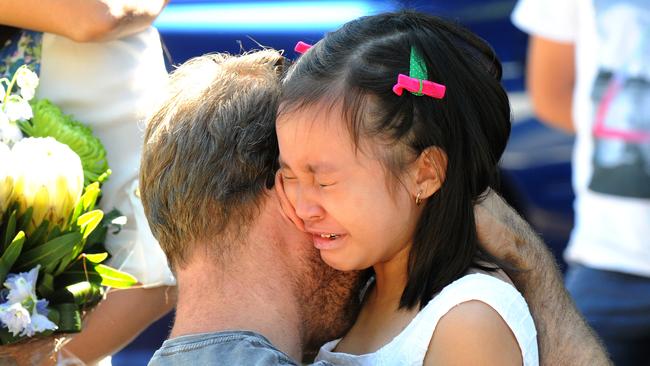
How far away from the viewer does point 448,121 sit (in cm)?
213

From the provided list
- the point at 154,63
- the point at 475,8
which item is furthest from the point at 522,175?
the point at 154,63

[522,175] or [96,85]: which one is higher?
[96,85]

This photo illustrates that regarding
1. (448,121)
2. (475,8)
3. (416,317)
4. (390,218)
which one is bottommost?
(475,8)

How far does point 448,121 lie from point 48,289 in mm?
835

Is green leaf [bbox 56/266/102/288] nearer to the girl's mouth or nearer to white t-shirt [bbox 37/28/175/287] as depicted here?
white t-shirt [bbox 37/28/175/287]

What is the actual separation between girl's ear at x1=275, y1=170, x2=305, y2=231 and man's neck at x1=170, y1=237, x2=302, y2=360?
0.22 ft

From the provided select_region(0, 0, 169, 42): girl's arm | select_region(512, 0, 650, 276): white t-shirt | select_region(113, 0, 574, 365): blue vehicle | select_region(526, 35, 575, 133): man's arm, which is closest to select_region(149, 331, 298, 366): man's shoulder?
select_region(0, 0, 169, 42): girl's arm

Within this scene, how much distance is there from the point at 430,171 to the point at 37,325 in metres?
0.78

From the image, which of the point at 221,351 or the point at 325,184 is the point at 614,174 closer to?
the point at 325,184

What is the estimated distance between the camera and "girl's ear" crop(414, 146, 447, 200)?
84.7 inches

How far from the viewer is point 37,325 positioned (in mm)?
2211

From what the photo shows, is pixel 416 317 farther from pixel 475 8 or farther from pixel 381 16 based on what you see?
pixel 475 8

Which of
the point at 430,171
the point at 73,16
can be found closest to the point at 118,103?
the point at 73,16

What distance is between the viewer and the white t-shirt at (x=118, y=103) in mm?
2643
